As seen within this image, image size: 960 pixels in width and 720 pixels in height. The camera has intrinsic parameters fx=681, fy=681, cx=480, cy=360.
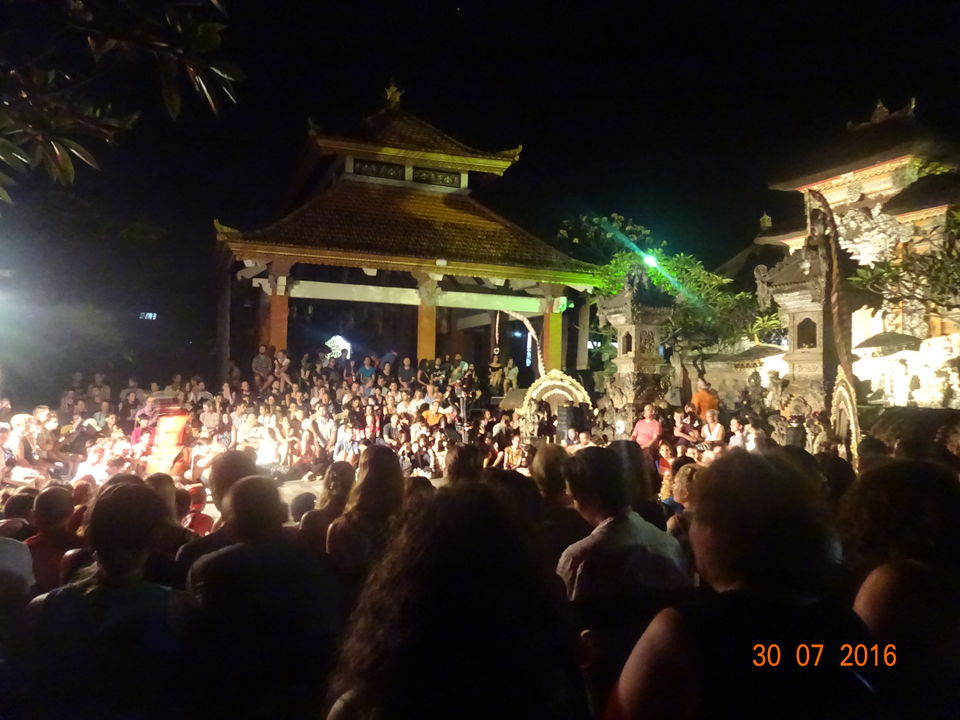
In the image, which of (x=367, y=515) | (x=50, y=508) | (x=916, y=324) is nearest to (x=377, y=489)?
(x=367, y=515)

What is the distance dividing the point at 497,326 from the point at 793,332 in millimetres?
11333

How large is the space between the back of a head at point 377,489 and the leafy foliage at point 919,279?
1035cm

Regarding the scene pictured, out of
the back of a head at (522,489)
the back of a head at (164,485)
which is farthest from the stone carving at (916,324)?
the back of a head at (164,485)

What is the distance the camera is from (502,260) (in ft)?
61.1

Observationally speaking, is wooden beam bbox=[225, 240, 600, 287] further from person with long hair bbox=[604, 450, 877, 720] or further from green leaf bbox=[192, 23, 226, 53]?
person with long hair bbox=[604, 450, 877, 720]

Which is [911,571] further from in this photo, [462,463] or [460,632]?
[462,463]

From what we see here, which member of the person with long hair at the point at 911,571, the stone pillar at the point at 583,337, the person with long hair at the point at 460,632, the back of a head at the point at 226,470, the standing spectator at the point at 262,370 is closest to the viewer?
the person with long hair at the point at 460,632

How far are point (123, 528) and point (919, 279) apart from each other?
42.9 ft

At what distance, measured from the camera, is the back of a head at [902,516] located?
6.76ft

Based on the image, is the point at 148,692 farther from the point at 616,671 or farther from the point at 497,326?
the point at 497,326

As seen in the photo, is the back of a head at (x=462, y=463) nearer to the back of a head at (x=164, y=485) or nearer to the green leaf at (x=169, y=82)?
the back of a head at (x=164, y=485)

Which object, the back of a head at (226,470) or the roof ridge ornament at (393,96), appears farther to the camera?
the roof ridge ornament at (393,96)

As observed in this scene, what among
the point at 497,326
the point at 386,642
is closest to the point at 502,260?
the point at 497,326

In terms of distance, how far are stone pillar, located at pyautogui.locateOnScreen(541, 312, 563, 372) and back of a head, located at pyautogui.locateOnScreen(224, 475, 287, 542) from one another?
55.1 ft
